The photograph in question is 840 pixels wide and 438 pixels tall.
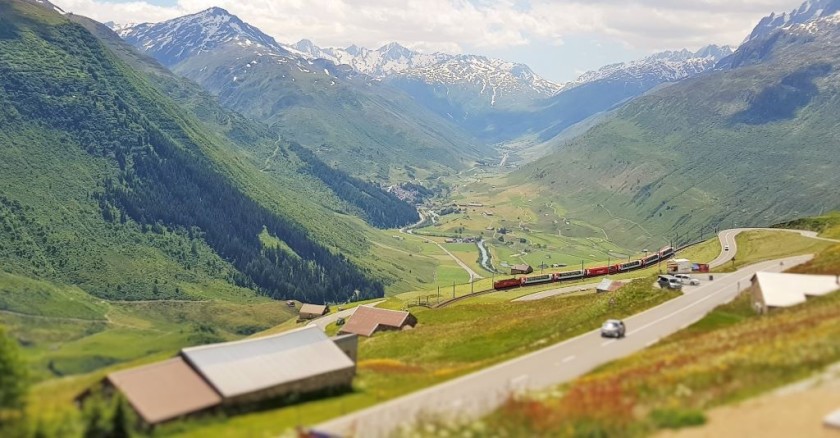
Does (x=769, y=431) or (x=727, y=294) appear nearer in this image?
(x=769, y=431)

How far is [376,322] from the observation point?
135 m

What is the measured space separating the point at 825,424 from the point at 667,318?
47356mm

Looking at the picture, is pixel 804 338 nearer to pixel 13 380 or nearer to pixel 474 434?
pixel 474 434

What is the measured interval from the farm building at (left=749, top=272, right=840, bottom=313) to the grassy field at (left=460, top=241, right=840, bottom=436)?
1107cm

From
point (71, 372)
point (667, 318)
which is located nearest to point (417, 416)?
point (71, 372)

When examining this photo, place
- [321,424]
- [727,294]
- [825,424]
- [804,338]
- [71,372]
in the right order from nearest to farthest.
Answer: [825,424], [321,424], [804,338], [71,372], [727,294]

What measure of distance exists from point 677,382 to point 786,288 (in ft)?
125

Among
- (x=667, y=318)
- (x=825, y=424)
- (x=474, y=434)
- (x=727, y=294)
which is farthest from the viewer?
(x=727, y=294)

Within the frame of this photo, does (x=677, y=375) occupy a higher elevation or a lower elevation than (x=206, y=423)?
Answer: higher

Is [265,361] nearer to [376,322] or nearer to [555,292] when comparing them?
[376,322]

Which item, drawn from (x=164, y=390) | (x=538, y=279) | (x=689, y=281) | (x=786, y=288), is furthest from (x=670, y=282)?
(x=538, y=279)

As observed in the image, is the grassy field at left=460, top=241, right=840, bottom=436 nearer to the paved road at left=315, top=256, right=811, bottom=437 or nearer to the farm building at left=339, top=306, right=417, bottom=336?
the paved road at left=315, top=256, right=811, bottom=437

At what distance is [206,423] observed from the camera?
142 feet

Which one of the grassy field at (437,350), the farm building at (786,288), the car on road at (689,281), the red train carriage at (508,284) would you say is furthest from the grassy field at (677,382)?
the red train carriage at (508,284)
